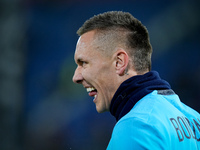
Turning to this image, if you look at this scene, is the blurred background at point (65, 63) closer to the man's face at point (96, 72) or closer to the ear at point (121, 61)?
the man's face at point (96, 72)

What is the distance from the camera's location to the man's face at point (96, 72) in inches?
77.5

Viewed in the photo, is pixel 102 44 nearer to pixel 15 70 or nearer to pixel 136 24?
pixel 136 24

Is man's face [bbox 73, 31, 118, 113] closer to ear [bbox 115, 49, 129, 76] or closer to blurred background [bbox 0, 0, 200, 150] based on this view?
ear [bbox 115, 49, 129, 76]

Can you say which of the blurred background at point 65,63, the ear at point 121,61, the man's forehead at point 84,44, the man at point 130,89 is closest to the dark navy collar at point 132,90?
the man at point 130,89

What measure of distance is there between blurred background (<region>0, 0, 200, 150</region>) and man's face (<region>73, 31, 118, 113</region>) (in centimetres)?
262

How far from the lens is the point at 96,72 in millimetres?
1997

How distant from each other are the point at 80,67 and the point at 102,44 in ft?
0.73

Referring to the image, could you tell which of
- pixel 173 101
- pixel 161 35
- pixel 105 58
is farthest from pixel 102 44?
pixel 161 35

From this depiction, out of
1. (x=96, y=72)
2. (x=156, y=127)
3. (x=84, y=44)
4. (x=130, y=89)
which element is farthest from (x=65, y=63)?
(x=156, y=127)

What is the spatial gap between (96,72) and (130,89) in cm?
33

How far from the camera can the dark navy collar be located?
1.67 meters

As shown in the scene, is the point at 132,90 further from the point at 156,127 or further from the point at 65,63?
the point at 65,63

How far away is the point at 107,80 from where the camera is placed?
196 cm

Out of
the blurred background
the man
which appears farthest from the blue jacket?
the blurred background
